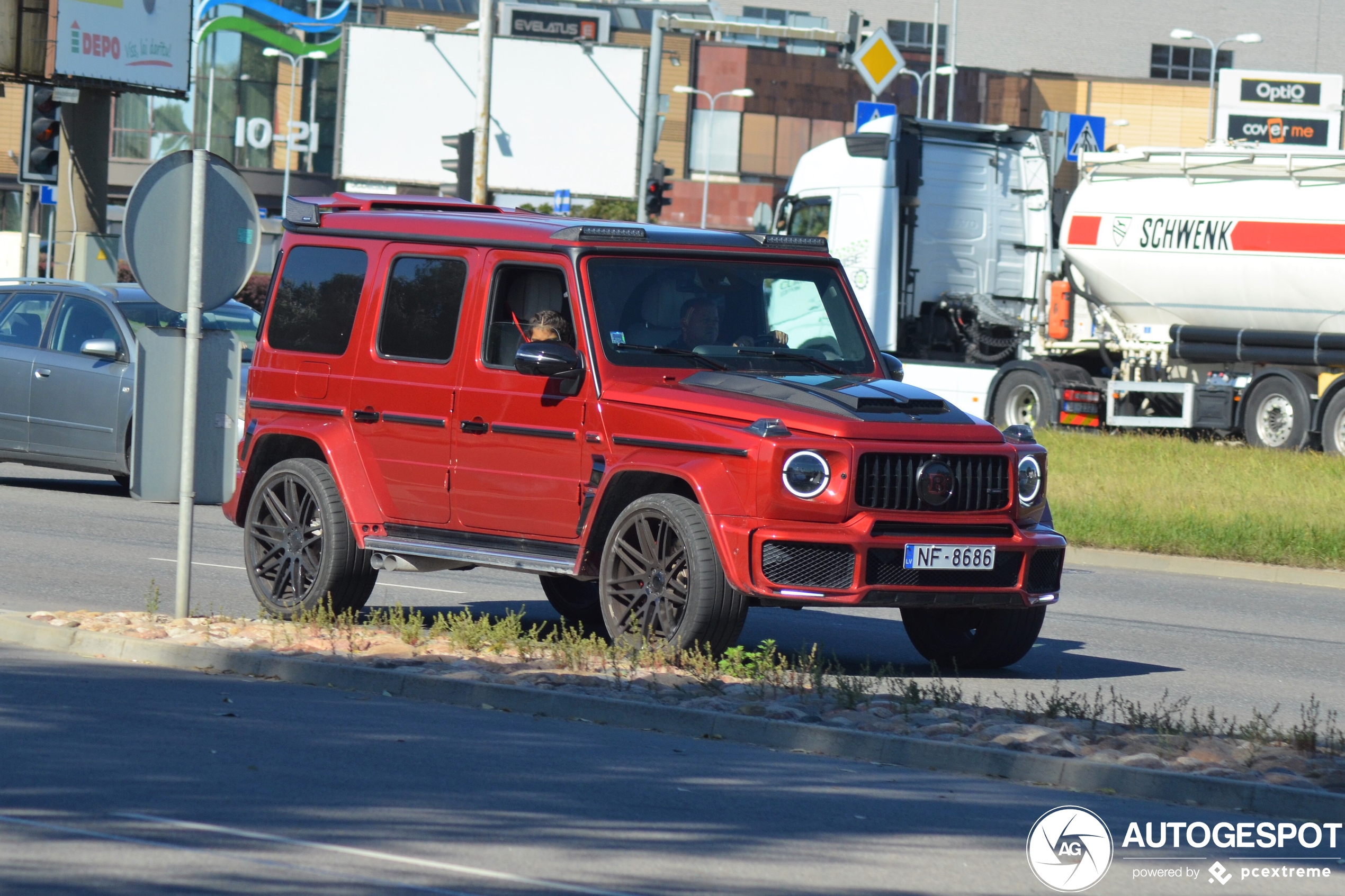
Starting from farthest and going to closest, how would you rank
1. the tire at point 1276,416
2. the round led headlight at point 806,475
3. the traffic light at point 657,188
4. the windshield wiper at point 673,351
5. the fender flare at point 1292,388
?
the traffic light at point 657,188 → the tire at point 1276,416 → the fender flare at point 1292,388 → the windshield wiper at point 673,351 → the round led headlight at point 806,475

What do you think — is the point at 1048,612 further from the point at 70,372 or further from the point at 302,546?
the point at 70,372

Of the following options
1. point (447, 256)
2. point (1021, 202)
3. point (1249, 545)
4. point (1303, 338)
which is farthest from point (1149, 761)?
point (1021, 202)

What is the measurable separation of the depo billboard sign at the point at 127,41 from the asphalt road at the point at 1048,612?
17.2 m

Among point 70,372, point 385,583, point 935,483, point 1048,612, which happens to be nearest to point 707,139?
point 70,372

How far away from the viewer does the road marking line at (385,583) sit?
12.8 meters

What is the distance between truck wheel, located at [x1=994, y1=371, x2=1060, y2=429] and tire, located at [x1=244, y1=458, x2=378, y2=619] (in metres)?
16.7

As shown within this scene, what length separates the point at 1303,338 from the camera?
2452 centimetres

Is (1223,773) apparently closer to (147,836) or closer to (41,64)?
(147,836)

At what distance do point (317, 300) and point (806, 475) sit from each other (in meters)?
3.39

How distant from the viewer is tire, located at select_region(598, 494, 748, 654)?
8789 mm

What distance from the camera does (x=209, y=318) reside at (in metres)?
19.0

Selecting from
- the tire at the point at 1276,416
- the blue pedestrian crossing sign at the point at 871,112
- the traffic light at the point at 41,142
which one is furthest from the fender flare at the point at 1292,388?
the traffic light at the point at 41,142

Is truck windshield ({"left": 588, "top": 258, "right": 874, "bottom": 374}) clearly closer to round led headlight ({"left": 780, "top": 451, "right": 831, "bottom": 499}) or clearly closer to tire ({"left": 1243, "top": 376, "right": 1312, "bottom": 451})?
round led headlight ({"left": 780, "top": 451, "right": 831, "bottom": 499})

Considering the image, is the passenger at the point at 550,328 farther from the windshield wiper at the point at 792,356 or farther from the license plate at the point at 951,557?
A: the license plate at the point at 951,557
